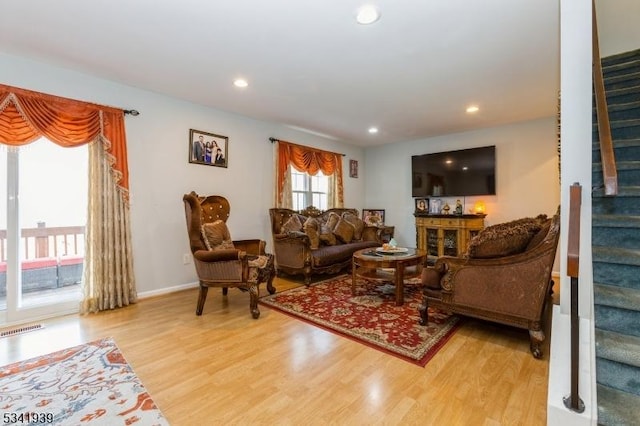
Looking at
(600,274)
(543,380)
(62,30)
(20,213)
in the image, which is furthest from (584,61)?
(20,213)

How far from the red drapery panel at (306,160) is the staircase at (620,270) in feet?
12.4

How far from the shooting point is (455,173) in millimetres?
5281

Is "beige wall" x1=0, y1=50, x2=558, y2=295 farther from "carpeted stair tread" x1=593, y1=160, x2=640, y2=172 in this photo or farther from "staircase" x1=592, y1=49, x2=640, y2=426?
"carpeted stair tread" x1=593, y1=160, x2=640, y2=172

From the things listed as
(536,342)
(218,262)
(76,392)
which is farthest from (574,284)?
(218,262)

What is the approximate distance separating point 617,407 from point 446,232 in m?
4.14

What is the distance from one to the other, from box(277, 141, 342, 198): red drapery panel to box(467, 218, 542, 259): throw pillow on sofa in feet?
10.5

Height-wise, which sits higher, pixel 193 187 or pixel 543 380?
pixel 193 187

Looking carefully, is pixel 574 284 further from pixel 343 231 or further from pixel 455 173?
pixel 455 173

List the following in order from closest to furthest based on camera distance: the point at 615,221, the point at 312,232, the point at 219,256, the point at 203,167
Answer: the point at 615,221, the point at 219,256, the point at 203,167, the point at 312,232

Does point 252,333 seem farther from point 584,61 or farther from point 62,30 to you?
point 584,61

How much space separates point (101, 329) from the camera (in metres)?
2.59

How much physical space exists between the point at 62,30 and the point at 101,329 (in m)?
2.48

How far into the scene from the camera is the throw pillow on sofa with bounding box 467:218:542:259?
86.4 inches

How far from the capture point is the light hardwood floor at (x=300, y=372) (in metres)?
1.53
